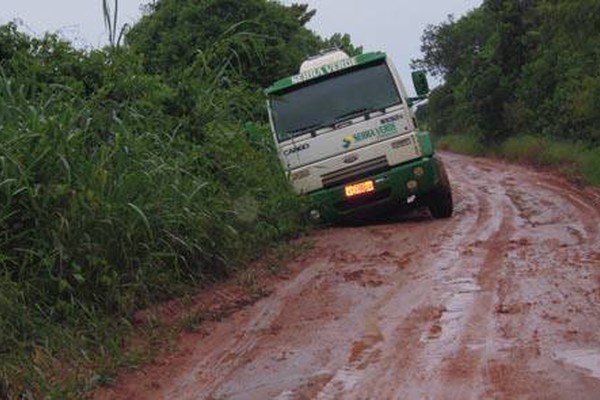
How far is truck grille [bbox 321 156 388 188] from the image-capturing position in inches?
469

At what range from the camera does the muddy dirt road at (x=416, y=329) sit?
16.7 ft

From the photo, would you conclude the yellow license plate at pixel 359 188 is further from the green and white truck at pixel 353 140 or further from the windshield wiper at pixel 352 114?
the windshield wiper at pixel 352 114

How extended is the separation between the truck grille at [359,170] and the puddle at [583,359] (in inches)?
261

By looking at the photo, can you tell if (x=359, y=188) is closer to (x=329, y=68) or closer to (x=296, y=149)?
(x=296, y=149)

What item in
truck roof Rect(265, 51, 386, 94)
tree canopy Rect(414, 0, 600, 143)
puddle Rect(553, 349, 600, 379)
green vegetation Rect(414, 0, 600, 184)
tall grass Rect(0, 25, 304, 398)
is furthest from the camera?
tree canopy Rect(414, 0, 600, 143)

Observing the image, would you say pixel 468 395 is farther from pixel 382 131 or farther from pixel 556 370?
pixel 382 131

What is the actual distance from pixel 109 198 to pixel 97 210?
0.32 metres

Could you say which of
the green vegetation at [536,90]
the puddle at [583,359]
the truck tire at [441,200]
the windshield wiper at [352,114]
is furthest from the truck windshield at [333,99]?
the puddle at [583,359]

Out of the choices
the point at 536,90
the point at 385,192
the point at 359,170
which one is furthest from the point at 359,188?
the point at 536,90

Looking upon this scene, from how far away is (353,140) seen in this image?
11906mm

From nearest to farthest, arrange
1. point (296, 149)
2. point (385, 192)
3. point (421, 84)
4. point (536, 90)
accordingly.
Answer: point (385, 192) < point (296, 149) < point (421, 84) < point (536, 90)

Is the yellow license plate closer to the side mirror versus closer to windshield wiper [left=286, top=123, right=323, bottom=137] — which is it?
windshield wiper [left=286, top=123, right=323, bottom=137]

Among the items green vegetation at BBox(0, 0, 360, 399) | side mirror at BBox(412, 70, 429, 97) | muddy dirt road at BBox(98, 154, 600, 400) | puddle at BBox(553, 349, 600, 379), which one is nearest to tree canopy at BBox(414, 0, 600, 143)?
side mirror at BBox(412, 70, 429, 97)

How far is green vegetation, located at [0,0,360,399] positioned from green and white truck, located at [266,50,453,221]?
442 mm
